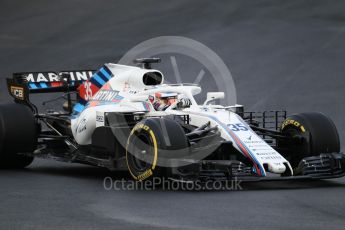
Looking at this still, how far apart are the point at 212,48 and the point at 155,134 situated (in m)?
12.7

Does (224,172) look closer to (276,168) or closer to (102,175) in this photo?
(276,168)

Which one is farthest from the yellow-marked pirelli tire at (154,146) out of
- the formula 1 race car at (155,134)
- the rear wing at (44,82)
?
the rear wing at (44,82)

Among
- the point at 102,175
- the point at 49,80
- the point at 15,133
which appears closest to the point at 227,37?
the point at 49,80

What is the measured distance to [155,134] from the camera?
479 inches

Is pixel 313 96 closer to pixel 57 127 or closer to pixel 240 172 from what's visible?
pixel 57 127

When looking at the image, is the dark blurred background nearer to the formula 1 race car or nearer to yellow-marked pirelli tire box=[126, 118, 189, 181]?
the formula 1 race car

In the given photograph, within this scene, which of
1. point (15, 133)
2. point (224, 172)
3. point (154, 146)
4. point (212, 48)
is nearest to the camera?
point (224, 172)

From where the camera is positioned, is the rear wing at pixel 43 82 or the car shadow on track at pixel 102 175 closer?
A: the car shadow on track at pixel 102 175

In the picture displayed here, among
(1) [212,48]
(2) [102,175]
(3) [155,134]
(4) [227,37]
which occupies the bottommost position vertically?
(2) [102,175]

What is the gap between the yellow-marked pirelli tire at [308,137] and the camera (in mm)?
13305

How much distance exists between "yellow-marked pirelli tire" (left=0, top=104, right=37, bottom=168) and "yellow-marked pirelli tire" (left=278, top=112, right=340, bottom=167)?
4.19 metres

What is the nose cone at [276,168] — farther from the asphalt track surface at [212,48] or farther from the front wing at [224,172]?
the asphalt track surface at [212,48]

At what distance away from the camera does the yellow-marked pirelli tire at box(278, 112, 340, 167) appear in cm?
1330

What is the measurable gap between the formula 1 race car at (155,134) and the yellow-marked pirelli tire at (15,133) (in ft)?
0.05
